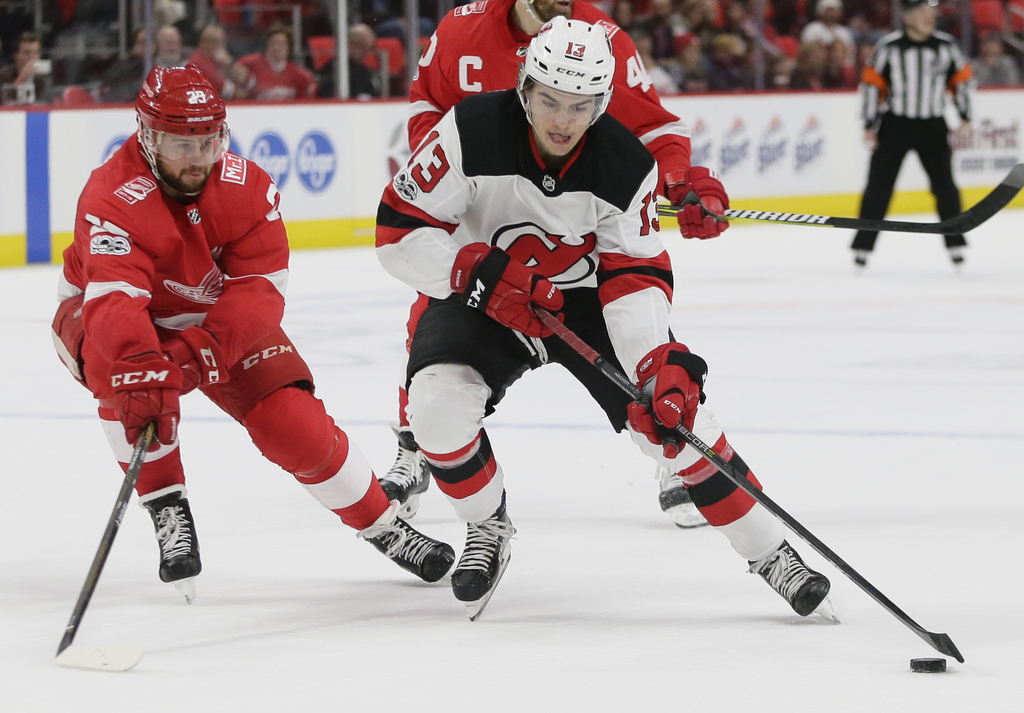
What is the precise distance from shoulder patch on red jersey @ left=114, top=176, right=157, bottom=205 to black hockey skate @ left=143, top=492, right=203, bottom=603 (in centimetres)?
53

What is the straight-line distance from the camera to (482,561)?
276 cm

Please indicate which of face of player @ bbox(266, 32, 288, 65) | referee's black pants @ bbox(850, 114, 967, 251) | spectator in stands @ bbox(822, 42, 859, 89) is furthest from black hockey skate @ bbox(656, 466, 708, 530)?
spectator in stands @ bbox(822, 42, 859, 89)

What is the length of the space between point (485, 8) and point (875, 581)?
1.54 meters

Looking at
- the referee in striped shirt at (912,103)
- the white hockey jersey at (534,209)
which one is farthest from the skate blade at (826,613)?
the referee in striped shirt at (912,103)

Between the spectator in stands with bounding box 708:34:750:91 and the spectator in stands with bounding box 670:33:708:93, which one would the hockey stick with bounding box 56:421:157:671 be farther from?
the spectator in stands with bounding box 708:34:750:91

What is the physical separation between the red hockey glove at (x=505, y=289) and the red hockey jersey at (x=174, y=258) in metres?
0.36

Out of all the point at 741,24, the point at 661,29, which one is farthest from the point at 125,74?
the point at 741,24

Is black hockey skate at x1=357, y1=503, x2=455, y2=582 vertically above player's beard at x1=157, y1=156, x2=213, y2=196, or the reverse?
A: player's beard at x1=157, y1=156, x2=213, y2=196

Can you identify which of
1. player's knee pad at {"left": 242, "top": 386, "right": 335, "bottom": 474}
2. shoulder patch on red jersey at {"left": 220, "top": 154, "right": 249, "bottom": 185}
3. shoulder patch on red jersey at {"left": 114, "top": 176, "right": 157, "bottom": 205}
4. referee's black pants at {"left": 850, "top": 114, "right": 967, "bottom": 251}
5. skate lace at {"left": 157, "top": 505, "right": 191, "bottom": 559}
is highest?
shoulder patch on red jersey at {"left": 220, "top": 154, "right": 249, "bottom": 185}

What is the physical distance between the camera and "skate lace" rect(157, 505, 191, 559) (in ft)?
9.02

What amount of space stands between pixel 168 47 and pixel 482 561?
6193 mm

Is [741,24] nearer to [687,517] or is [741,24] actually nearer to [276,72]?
[276,72]

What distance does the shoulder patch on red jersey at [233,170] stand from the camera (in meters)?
2.82

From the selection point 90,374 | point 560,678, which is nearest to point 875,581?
point 560,678
